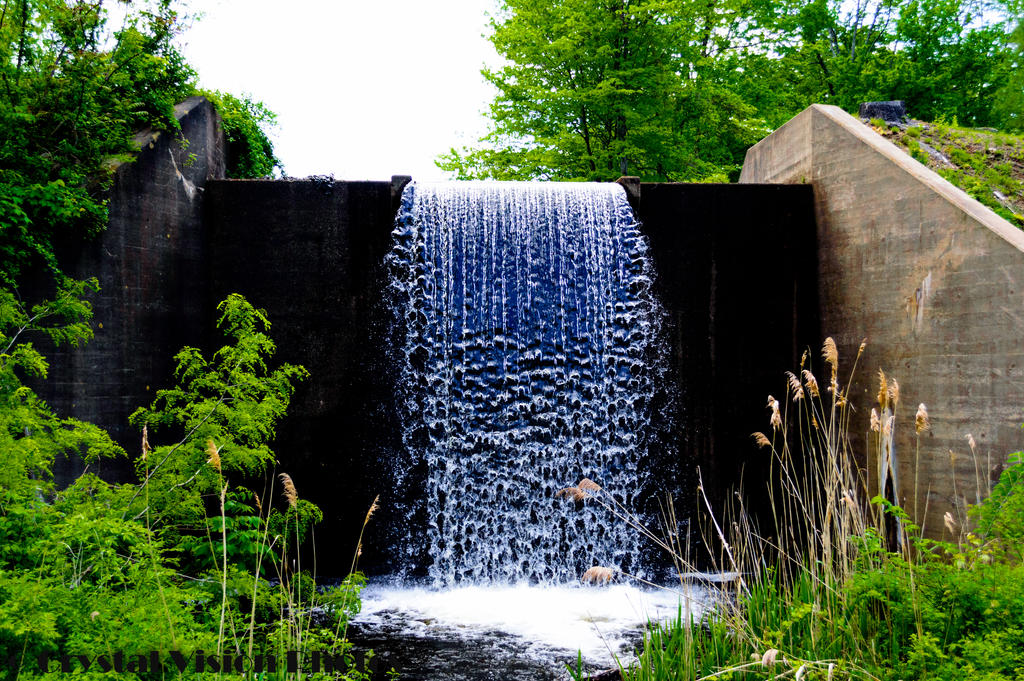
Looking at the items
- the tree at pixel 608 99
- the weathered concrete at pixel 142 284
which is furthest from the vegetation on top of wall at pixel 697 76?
the weathered concrete at pixel 142 284

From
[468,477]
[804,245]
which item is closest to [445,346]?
[468,477]

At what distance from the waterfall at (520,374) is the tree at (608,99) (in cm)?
627

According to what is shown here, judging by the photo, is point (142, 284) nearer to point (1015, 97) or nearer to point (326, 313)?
point (326, 313)

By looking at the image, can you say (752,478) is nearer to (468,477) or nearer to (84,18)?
(468,477)

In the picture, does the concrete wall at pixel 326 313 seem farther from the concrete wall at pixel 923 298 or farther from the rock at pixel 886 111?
the rock at pixel 886 111

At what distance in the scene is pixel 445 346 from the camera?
7.35m

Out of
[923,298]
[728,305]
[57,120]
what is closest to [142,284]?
[57,120]

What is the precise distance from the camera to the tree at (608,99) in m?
13.2

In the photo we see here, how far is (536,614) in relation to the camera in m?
6.04

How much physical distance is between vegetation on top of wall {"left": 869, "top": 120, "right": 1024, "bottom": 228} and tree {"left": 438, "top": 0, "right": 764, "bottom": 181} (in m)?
5.20

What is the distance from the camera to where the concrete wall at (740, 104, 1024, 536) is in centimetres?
536

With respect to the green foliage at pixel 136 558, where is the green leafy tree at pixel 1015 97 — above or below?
above

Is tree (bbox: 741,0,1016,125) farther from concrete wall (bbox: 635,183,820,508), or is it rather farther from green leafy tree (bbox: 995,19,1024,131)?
concrete wall (bbox: 635,183,820,508)

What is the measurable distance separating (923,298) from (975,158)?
7.63 feet
